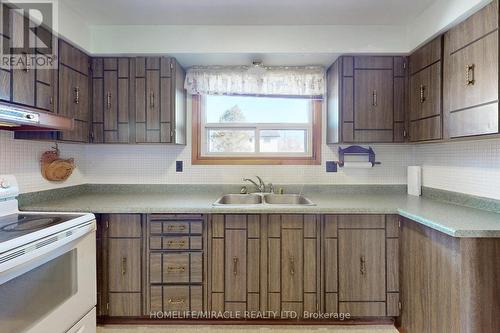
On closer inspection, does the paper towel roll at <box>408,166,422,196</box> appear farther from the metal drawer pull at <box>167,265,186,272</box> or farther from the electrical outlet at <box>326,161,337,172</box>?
the metal drawer pull at <box>167,265,186,272</box>

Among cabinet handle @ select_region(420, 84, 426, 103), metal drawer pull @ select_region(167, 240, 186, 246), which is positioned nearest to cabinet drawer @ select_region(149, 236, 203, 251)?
metal drawer pull @ select_region(167, 240, 186, 246)

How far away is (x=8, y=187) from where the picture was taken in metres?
1.81

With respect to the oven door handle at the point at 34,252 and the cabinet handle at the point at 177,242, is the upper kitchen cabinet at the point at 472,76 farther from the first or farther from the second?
the oven door handle at the point at 34,252

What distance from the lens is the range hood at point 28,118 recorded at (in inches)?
52.0

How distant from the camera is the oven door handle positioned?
3.66 ft

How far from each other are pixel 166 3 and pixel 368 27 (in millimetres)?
1557

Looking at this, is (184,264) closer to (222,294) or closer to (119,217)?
(222,294)

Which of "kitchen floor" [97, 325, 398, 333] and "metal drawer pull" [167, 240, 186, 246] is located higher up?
"metal drawer pull" [167, 240, 186, 246]

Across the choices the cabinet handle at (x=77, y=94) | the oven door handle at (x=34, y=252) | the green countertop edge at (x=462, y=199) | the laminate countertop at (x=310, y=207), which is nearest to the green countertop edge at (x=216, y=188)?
the laminate countertop at (x=310, y=207)

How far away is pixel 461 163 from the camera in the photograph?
2.10m

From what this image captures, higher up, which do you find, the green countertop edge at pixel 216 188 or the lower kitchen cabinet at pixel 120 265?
the green countertop edge at pixel 216 188

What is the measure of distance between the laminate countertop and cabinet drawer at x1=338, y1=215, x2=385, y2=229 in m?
0.07

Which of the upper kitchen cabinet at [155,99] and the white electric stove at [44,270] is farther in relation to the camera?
the upper kitchen cabinet at [155,99]

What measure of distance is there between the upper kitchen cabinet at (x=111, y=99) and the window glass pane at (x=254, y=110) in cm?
72
